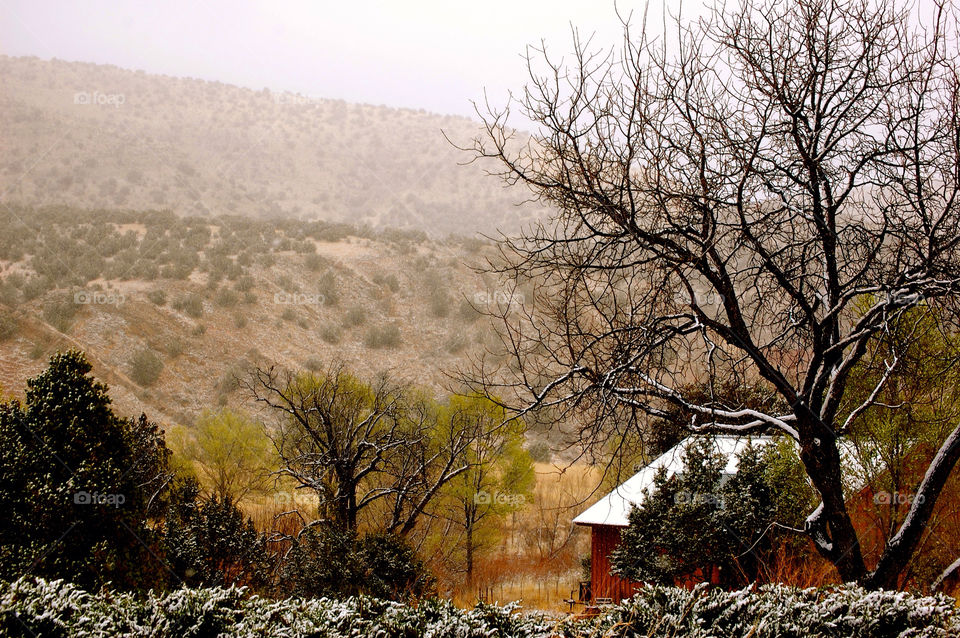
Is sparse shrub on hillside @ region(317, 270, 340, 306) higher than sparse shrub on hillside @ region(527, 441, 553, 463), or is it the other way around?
sparse shrub on hillside @ region(317, 270, 340, 306)

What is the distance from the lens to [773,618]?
4938 mm

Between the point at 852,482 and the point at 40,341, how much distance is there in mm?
38290

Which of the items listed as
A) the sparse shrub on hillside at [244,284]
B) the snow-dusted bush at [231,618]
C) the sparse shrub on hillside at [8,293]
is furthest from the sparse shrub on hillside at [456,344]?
the snow-dusted bush at [231,618]

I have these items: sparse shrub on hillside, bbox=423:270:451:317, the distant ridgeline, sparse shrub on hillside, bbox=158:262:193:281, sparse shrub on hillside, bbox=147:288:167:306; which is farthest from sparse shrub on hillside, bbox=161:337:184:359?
the distant ridgeline

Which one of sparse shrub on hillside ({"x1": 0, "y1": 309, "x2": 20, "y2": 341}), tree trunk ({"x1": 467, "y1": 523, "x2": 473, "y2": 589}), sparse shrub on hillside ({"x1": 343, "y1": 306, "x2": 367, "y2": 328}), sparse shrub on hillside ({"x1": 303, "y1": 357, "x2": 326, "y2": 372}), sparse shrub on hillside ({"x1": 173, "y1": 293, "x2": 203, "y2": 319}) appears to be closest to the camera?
tree trunk ({"x1": 467, "y1": 523, "x2": 473, "y2": 589})

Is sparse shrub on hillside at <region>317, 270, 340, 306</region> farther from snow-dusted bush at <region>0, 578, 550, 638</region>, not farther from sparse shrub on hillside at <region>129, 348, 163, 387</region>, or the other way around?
snow-dusted bush at <region>0, 578, 550, 638</region>

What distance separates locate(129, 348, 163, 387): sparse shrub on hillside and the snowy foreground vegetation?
1525 inches

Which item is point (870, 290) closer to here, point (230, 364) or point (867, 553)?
point (867, 553)

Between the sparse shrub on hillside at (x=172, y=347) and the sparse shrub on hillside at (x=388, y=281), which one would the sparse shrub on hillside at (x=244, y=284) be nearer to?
the sparse shrub on hillside at (x=172, y=347)

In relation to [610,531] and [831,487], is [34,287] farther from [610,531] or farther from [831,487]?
[831,487]

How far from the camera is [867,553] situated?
15141 millimetres

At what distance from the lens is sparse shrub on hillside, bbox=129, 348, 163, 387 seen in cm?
4062

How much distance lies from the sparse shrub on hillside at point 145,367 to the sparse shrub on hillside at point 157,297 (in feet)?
20.5

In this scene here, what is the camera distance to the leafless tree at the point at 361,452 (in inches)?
647
